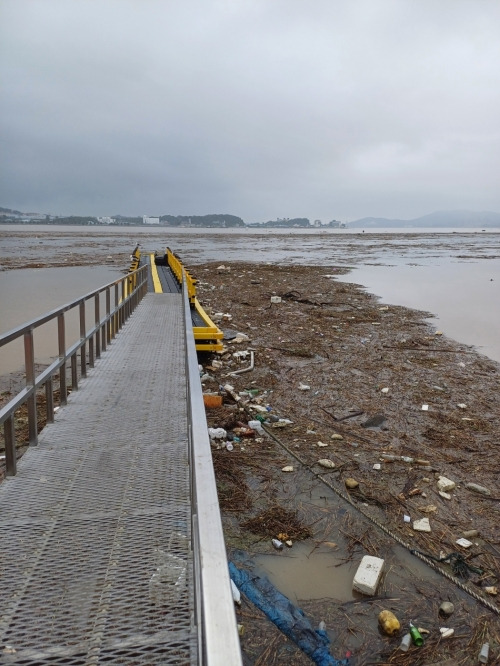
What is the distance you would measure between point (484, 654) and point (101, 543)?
2240 mm

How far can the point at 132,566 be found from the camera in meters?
2.42

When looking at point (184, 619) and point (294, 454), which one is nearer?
point (184, 619)

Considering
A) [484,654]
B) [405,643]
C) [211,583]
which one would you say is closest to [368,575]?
[405,643]

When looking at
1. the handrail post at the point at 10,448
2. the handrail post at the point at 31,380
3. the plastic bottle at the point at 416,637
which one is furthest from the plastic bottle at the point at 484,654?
the handrail post at the point at 31,380

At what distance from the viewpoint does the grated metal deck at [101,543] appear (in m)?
1.98

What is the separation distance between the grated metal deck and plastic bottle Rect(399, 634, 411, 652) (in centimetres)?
143

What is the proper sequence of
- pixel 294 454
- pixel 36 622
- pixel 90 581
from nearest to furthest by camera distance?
pixel 36 622 < pixel 90 581 < pixel 294 454

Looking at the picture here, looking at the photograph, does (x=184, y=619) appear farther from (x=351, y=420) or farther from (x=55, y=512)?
(x=351, y=420)

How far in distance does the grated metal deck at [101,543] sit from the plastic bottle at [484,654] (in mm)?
1787

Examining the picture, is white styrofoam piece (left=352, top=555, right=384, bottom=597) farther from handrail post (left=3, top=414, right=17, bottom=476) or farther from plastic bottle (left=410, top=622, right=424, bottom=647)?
handrail post (left=3, top=414, right=17, bottom=476)

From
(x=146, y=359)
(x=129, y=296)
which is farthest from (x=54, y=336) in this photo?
(x=146, y=359)

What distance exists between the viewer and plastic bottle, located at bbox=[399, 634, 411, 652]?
2.90 m

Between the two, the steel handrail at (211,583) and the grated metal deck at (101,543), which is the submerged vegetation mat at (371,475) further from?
the steel handrail at (211,583)

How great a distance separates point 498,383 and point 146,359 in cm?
560
